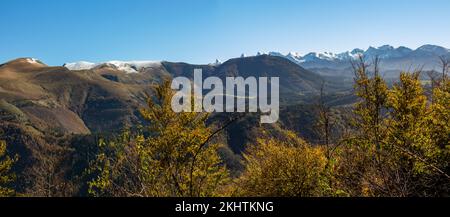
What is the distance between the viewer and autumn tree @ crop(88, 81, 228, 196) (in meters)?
22.0

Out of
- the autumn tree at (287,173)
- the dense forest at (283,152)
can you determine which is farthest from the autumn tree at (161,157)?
the autumn tree at (287,173)

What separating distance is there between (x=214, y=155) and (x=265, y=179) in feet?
18.9

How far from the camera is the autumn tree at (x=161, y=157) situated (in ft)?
72.3

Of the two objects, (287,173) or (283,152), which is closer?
(287,173)

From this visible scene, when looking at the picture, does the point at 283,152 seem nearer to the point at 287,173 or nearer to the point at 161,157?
the point at 287,173

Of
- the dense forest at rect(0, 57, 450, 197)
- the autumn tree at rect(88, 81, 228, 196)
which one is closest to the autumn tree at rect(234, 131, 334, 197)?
the dense forest at rect(0, 57, 450, 197)

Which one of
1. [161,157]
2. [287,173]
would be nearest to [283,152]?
[287,173]

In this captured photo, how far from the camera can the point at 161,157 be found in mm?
26781

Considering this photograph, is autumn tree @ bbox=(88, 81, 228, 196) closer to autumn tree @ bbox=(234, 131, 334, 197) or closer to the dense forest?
the dense forest

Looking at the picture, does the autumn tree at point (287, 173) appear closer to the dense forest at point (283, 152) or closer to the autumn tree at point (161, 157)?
the dense forest at point (283, 152)
